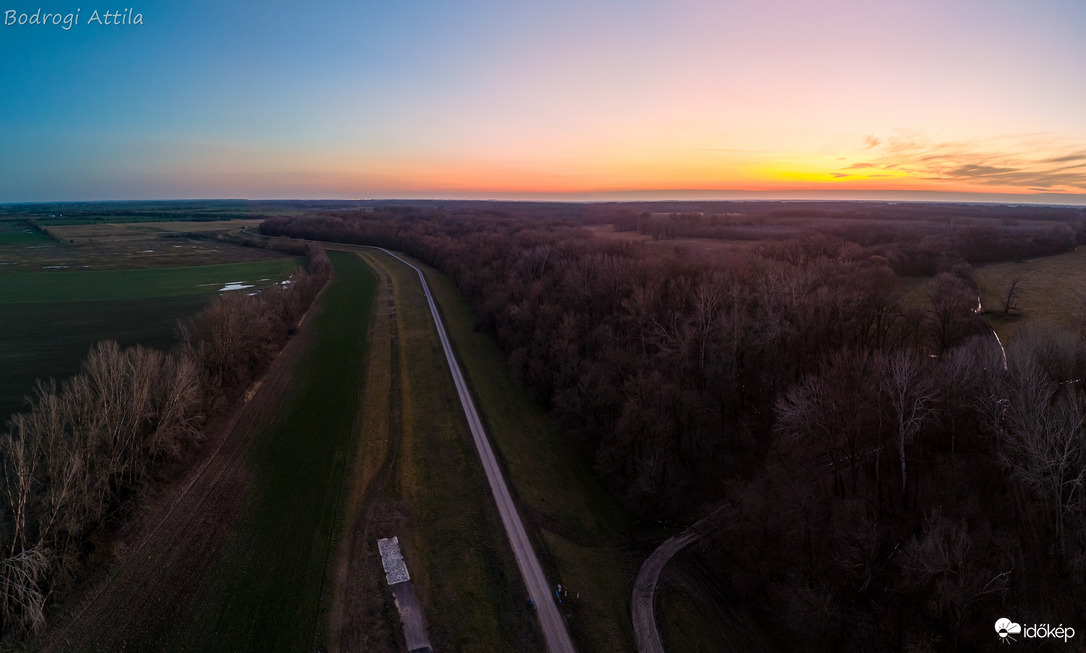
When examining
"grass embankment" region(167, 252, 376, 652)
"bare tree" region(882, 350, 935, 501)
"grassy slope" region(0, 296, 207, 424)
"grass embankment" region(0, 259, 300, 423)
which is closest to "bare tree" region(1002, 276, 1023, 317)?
"bare tree" region(882, 350, 935, 501)

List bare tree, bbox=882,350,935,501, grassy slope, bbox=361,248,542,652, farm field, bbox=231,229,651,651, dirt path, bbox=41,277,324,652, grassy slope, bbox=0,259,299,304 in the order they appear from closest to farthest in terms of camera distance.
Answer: dirt path, bbox=41,277,324,652
grassy slope, bbox=361,248,542,652
bare tree, bbox=882,350,935,501
farm field, bbox=231,229,651,651
grassy slope, bbox=0,259,299,304

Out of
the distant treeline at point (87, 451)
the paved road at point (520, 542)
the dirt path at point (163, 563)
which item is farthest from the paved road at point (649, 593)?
the distant treeline at point (87, 451)

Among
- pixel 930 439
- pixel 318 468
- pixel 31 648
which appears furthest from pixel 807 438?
pixel 31 648

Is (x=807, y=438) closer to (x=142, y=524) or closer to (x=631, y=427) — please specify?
(x=631, y=427)

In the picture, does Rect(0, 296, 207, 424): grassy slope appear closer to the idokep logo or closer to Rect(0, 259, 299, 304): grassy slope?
Rect(0, 259, 299, 304): grassy slope

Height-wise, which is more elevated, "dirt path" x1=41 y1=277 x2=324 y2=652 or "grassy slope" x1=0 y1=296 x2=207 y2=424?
"grassy slope" x1=0 y1=296 x2=207 y2=424

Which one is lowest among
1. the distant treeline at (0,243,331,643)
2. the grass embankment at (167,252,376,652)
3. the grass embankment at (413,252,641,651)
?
the grass embankment at (413,252,641,651)

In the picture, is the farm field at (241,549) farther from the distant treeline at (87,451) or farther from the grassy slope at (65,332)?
the grassy slope at (65,332)
